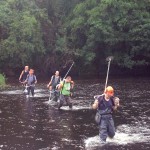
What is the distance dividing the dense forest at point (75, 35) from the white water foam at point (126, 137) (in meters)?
30.9

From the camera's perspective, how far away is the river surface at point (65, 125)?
16.5m

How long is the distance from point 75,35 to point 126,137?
121 feet

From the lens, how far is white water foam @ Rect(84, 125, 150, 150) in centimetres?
1665

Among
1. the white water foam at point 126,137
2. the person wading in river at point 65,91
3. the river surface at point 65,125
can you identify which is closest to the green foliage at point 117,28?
the river surface at point 65,125

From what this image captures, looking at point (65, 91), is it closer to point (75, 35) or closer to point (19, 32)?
point (19, 32)

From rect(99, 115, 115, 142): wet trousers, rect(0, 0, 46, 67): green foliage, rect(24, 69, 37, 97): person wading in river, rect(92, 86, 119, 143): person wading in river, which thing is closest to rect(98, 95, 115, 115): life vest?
rect(92, 86, 119, 143): person wading in river

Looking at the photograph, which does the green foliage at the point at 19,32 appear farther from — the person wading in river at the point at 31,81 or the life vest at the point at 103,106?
the life vest at the point at 103,106

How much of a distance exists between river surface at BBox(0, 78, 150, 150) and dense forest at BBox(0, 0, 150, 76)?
19848 millimetres

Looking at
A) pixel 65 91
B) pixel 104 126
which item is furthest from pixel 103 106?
pixel 65 91

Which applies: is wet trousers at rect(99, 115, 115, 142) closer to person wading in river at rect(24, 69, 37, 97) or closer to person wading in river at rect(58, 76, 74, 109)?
person wading in river at rect(58, 76, 74, 109)

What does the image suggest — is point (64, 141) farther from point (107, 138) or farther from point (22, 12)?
point (22, 12)

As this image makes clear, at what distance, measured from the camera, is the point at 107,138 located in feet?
56.7

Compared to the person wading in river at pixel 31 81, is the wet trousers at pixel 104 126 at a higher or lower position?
lower

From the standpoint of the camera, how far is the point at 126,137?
697 inches
